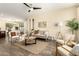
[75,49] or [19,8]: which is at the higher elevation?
[19,8]

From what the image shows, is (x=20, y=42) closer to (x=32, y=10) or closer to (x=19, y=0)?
(x=32, y=10)

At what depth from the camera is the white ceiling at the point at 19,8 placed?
2.69m

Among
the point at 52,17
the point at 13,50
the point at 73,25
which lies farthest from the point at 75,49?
the point at 13,50

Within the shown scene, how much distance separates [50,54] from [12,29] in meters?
1.07

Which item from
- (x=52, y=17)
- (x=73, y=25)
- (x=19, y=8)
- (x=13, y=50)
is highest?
(x=19, y=8)

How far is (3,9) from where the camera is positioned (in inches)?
106

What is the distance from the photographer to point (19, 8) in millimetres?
2727

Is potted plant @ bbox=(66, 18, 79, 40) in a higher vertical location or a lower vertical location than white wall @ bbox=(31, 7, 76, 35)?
lower

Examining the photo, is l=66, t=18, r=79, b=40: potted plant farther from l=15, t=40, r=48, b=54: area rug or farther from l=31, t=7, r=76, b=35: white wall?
l=15, t=40, r=48, b=54: area rug

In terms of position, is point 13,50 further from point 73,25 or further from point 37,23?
point 73,25

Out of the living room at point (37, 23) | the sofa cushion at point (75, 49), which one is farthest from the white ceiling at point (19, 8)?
the sofa cushion at point (75, 49)

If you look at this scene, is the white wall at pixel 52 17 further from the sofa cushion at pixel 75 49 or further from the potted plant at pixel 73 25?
the sofa cushion at pixel 75 49

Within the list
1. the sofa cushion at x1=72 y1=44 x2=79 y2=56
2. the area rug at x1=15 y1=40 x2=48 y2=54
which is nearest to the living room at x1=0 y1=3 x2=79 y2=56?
the area rug at x1=15 y1=40 x2=48 y2=54

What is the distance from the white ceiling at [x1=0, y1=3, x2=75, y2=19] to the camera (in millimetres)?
2693
